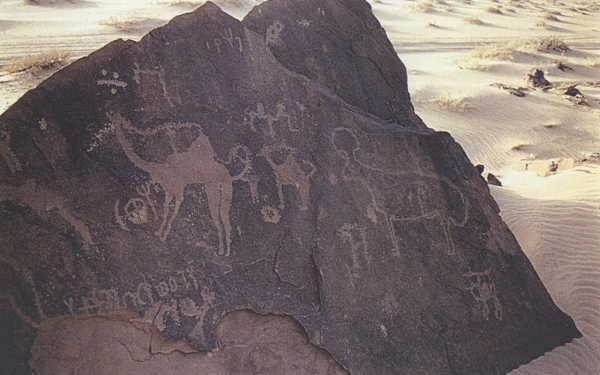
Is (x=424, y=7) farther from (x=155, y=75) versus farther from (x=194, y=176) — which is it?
(x=194, y=176)

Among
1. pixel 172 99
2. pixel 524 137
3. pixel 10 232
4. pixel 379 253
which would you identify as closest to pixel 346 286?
pixel 379 253

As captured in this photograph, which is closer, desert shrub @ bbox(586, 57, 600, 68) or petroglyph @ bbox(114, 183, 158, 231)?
petroglyph @ bbox(114, 183, 158, 231)

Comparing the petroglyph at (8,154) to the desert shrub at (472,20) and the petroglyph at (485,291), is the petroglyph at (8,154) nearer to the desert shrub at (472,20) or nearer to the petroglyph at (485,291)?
the petroglyph at (485,291)

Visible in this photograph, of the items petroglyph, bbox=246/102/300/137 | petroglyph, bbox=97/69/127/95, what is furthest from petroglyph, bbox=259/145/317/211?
petroglyph, bbox=97/69/127/95

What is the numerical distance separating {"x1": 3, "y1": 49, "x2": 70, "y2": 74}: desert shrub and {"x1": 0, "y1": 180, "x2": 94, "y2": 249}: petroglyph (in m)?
5.63

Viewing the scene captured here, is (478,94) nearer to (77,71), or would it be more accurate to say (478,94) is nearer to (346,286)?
(346,286)

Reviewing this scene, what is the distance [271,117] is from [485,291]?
1816 mm

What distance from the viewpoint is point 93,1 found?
44.4 feet

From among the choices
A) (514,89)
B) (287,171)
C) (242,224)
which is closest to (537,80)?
(514,89)

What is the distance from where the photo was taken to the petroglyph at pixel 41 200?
92.0 inches

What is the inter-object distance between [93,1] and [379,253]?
1401 cm

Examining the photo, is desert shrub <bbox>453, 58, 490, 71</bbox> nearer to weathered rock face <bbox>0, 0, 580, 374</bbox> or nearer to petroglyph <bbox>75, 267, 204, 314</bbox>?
weathered rock face <bbox>0, 0, 580, 374</bbox>

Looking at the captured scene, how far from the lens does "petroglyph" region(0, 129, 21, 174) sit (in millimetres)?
2311

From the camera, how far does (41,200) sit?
237 cm
